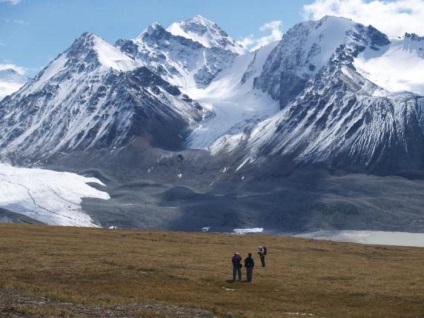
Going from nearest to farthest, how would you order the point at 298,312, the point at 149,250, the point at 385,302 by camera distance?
the point at 298,312, the point at 385,302, the point at 149,250

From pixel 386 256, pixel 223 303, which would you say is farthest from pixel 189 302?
pixel 386 256

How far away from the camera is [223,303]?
178 ft

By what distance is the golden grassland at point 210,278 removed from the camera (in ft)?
177

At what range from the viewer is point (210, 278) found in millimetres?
68062

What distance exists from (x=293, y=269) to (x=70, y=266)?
25.5 metres

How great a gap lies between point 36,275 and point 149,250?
34488 mm

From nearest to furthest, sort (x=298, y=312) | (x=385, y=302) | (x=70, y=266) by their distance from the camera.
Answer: (x=298, y=312)
(x=385, y=302)
(x=70, y=266)

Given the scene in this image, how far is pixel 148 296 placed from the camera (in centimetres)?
5541

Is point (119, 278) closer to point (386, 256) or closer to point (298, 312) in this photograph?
point (298, 312)

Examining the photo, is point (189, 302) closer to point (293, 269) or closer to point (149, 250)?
point (293, 269)

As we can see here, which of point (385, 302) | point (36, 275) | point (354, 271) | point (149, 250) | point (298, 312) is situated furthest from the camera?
point (149, 250)

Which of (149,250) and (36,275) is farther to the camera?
(149,250)

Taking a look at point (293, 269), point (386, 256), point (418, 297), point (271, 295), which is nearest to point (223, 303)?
point (271, 295)

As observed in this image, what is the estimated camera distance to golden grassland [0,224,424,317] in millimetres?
53844
